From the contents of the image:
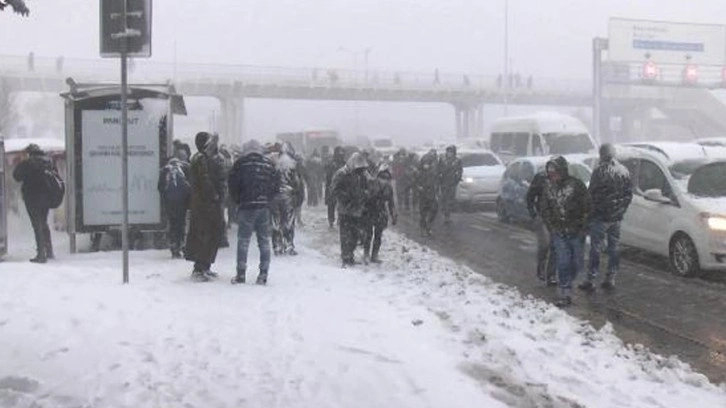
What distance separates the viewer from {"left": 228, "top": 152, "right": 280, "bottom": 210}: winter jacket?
9.16 metres

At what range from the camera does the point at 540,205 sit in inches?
368

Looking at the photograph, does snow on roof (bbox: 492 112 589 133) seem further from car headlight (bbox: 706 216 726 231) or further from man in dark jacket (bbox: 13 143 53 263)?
man in dark jacket (bbox: 13 143 53 263)

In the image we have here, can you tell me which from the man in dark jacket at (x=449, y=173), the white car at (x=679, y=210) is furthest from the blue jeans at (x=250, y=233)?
the man in dark jacket at (x=449, y=173)

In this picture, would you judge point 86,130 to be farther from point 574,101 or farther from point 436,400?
point 574,101

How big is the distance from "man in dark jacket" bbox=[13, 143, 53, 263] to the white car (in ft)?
26.7

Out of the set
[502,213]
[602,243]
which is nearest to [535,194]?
[602,243]

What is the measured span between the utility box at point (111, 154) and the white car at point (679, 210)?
22.2 ft

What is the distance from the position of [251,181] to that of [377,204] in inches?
117

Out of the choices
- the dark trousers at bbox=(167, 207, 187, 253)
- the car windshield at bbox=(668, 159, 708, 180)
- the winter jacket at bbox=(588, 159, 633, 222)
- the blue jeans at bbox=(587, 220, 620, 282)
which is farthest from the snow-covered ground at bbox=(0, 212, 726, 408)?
the car windshield at bbox=(668, 159, 708, 180)

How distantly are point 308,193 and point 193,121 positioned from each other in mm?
46232

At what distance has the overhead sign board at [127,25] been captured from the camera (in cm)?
819

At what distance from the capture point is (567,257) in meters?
9.02

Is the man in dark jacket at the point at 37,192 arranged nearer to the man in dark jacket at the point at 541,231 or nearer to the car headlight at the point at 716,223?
the man in dark jacket at the point at 541,231

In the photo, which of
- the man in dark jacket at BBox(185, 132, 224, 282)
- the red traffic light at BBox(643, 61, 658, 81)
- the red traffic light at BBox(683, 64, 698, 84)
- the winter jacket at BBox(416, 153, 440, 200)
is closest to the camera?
the man in dark jacket at BBox(185, 132, 224, 282)
